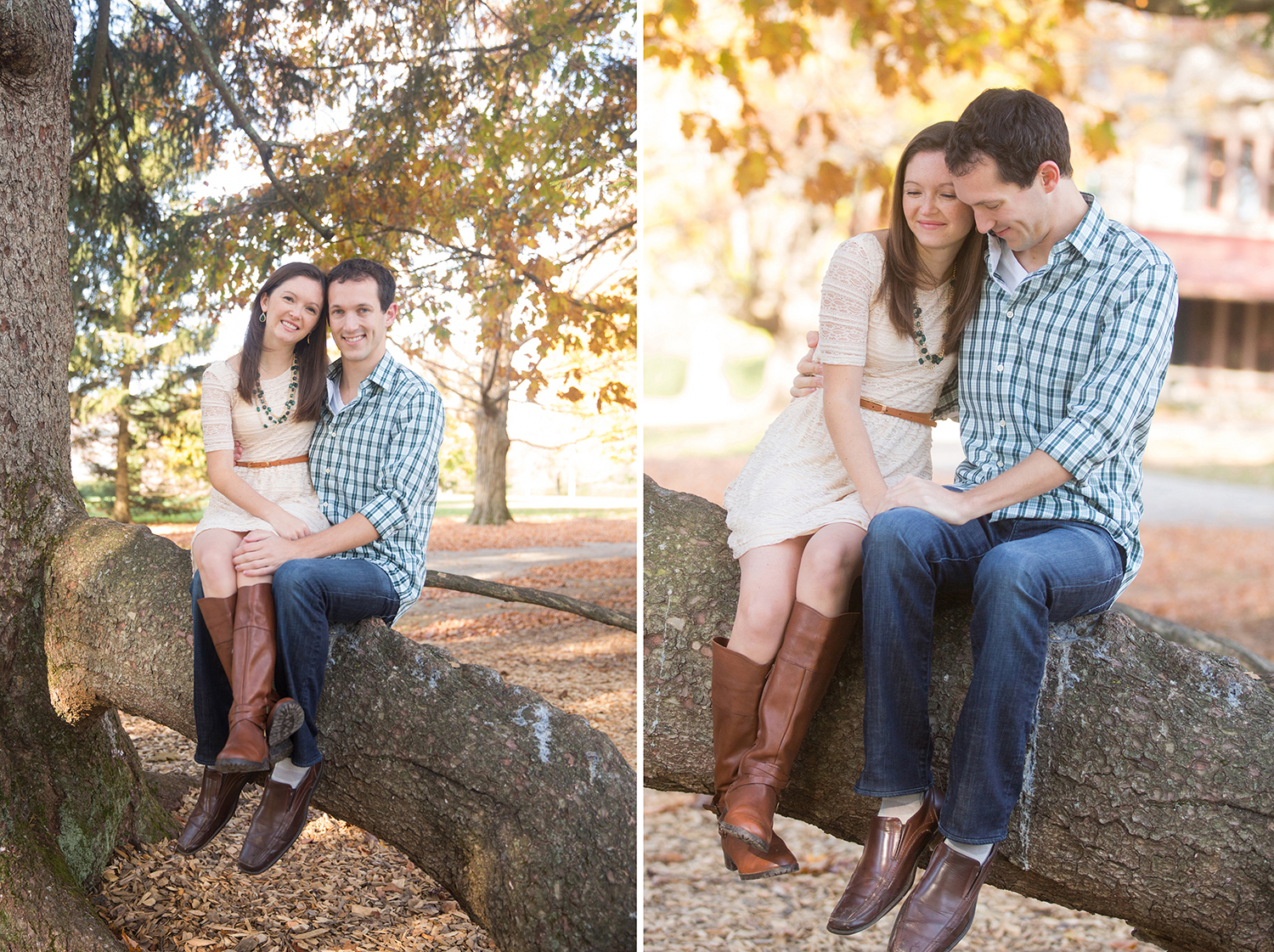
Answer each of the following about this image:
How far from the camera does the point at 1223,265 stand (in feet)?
59.4

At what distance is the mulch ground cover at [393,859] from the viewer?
262 centimetres

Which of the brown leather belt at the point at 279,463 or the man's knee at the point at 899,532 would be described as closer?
the man's knee at the point at 899,532

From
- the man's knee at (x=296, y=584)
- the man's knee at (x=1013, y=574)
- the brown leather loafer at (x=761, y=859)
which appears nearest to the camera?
the man's knee at (x=1013, y=574)

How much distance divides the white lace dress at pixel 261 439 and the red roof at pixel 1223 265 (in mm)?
18541

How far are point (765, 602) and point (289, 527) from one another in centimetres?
103

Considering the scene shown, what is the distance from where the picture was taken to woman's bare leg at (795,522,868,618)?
1.92 metres

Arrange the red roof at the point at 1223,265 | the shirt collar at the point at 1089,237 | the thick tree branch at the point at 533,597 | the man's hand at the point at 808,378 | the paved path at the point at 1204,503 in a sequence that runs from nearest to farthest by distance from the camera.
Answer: the shirt collar at the point at 1089,237 < the man's hand at the point at 808,378 < the thick tree branch at the point at 533,597 < the paved path at the point at 1204,503 < the red roof at the point at 1223,265

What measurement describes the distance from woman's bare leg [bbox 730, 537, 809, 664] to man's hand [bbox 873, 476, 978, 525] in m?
0.20

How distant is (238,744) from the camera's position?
204 cm

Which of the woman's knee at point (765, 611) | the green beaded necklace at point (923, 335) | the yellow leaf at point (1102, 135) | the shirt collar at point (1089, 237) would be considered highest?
the yellow leaf at point (1102, 135)

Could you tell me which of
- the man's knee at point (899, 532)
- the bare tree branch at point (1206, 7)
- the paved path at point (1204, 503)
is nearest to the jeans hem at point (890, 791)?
the man's knee at point (899, 532)

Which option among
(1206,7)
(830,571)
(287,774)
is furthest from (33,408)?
(1206,7)

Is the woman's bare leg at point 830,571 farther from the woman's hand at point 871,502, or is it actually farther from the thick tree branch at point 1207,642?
the thick tree branch at point 1207,642

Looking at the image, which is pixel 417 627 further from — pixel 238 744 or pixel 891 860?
pixel 891 860
